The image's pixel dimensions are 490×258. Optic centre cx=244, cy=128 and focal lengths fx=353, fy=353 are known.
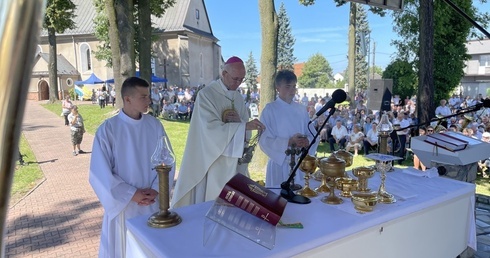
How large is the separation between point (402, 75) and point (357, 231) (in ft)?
61.1

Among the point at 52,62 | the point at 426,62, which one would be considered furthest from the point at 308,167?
the point at 52,62

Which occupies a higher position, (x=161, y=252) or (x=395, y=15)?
(x=395, y=15)

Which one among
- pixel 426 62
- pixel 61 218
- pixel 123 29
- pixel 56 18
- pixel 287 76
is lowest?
pixel 61 218

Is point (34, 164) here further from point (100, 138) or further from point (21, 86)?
point (21, 86)

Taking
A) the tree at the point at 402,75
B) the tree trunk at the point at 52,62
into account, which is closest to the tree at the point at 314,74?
the tree at the point at 402,75

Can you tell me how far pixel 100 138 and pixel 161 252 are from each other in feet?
4.77

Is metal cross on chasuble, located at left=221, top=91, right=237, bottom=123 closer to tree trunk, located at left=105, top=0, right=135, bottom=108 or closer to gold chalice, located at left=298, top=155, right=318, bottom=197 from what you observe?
gold chalice, located at left=298, top=155, right=318, bottom=197

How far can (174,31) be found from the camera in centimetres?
3928

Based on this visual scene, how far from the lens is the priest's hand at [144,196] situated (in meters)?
2.83

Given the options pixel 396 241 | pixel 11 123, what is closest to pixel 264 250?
pixel 396 241

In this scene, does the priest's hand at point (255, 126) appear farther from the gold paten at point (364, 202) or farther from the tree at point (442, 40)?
the tree at point (442, 40)

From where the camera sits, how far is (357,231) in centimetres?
212

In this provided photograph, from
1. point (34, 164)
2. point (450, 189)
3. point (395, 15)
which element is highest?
point (395, 15)

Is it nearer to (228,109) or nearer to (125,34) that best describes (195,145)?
(228,109)
